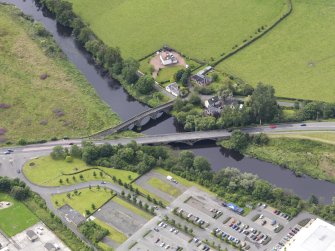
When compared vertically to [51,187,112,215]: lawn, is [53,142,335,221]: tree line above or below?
above

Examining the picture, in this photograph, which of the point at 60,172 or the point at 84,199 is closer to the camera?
the point at 84,199

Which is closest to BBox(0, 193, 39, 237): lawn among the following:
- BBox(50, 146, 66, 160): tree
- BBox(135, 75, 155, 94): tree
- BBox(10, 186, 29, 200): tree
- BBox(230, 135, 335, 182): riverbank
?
BBox(10, 186, 29, 200): tree

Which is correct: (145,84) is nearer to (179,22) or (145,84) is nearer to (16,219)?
(179,22)

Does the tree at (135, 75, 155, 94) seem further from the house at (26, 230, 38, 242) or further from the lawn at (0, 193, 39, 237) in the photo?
the house at (26, 230, 38, 242)

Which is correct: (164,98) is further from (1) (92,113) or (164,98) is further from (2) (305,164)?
(2) (305,164)

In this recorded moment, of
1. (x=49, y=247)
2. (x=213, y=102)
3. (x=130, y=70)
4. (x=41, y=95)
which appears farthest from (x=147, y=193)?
(x=41, y=95)

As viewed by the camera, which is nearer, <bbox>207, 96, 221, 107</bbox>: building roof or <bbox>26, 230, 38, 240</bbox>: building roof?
<bbox>26, 230, 38, 240</bbox>: building roof

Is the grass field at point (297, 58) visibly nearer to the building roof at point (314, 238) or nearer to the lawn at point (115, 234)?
the building roof at point (314, 238)

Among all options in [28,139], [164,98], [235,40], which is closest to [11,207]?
[28,139]
